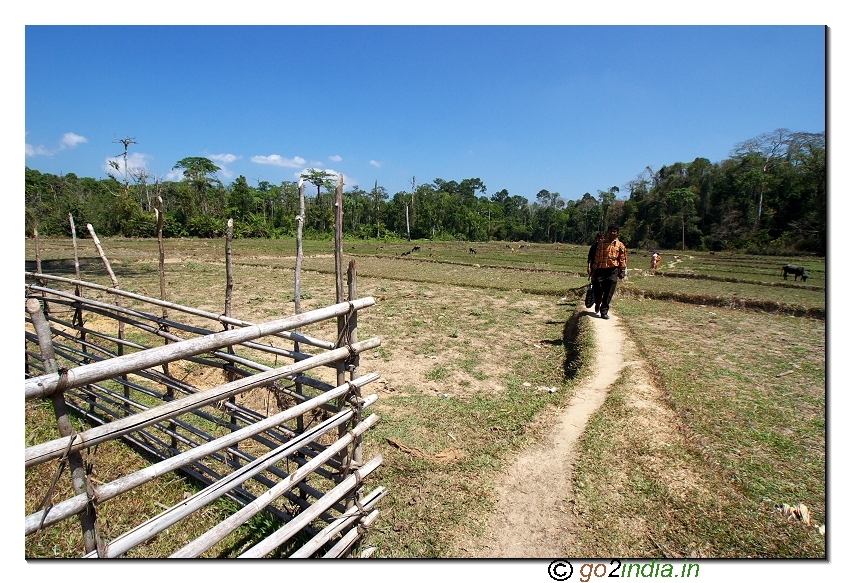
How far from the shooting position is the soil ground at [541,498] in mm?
2984

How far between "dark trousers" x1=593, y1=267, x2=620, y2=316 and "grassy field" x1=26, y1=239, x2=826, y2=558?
0.73 m

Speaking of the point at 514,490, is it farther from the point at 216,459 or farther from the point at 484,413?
the point at 216,459

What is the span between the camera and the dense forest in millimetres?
30745

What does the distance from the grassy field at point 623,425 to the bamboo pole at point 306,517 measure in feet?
1.72

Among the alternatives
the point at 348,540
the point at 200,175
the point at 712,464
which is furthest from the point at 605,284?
the point at 200,175

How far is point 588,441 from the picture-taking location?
424 centimetres

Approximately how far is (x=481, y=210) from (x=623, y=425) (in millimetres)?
75049

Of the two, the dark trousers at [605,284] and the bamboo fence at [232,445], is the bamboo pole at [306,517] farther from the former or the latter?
the dark trousers at [605,284]

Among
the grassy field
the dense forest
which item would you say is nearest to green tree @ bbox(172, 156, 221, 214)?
the dense forest

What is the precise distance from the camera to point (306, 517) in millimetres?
2660

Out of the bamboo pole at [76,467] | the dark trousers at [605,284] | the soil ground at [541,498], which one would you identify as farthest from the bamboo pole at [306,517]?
the dark trousers at [605,284]

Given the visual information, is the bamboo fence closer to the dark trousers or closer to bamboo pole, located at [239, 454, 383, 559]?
bamboo pole, located at [239, 454, 383, 559]

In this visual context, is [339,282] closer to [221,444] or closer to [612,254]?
[221,444]

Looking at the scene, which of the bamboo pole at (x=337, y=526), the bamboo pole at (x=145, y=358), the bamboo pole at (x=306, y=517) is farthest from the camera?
the bamboo pole at (x=337, y=526)
